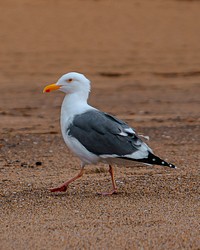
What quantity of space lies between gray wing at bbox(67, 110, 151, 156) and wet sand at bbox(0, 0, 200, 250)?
0.44m

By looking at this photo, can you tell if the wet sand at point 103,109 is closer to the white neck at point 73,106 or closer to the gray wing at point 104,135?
the gray wing at point 104,135

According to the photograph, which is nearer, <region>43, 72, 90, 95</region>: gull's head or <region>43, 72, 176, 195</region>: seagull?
<region>43, 72, 176, 195</region>: seagull

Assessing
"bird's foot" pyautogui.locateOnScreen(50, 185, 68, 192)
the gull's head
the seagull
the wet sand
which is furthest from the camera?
the gull's head

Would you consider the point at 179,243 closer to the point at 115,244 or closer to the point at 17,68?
the point at 115,244

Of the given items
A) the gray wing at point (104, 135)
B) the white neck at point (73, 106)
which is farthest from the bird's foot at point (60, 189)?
the white neck at point (73, 106)

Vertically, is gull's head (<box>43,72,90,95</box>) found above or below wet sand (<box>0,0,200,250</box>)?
above

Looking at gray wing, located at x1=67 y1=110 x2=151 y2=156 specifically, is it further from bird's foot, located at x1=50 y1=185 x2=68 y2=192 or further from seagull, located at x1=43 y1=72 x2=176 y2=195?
bird's foot, located at x1=50 y1=185 x2=68 y2=192

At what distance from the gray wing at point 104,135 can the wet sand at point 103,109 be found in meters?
0.44

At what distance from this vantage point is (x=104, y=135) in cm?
812

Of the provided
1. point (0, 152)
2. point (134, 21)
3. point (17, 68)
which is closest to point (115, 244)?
point (0, 152)

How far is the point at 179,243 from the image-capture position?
21.2 feet

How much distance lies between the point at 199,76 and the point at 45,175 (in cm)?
1254

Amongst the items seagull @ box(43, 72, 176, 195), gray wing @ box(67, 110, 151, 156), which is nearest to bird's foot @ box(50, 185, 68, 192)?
seagull @ box(43, 72, 176, 195)

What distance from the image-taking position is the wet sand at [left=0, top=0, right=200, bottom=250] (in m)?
6.93
